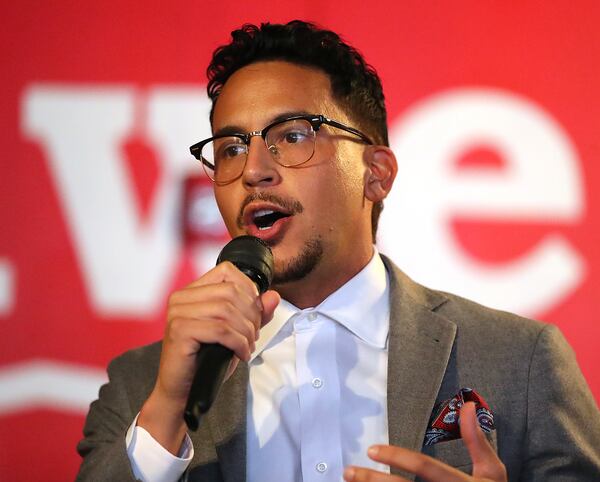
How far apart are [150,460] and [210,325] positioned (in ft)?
1.24

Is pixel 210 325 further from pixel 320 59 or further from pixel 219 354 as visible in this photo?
pixel 320 59

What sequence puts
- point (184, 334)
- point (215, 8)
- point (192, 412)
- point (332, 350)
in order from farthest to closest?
point (215, 8), point (332, 350), point (184, 334), point (192, 412)

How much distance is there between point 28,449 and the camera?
90.4 inches

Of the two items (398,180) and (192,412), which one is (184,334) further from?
(398,180)

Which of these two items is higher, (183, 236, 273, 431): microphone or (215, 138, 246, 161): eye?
(215, 138, 246, 161): eye

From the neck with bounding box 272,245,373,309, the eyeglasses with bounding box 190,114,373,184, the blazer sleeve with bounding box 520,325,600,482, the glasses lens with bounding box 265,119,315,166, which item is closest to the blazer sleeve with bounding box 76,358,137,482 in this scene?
the neck with bounding box 272,245,373,309

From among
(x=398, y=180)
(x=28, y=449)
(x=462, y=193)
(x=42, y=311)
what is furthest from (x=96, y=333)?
(x=462, y=193)

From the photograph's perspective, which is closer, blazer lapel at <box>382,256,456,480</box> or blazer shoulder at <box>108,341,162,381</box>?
blazer lapel at <box>382,256,456,480</box>

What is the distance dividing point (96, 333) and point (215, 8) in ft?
3.57

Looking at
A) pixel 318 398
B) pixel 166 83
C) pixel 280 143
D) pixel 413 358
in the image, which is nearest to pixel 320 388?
pixel 318 398

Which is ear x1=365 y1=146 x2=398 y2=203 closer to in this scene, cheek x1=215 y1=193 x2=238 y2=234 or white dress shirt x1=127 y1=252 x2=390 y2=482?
white dress shirt x1=127 y1=252 x2=390 y2=482

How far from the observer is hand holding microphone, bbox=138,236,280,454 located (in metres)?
1.21

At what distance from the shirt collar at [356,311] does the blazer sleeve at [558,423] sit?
0.36 meters

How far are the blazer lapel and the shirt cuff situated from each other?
0.45 metres
